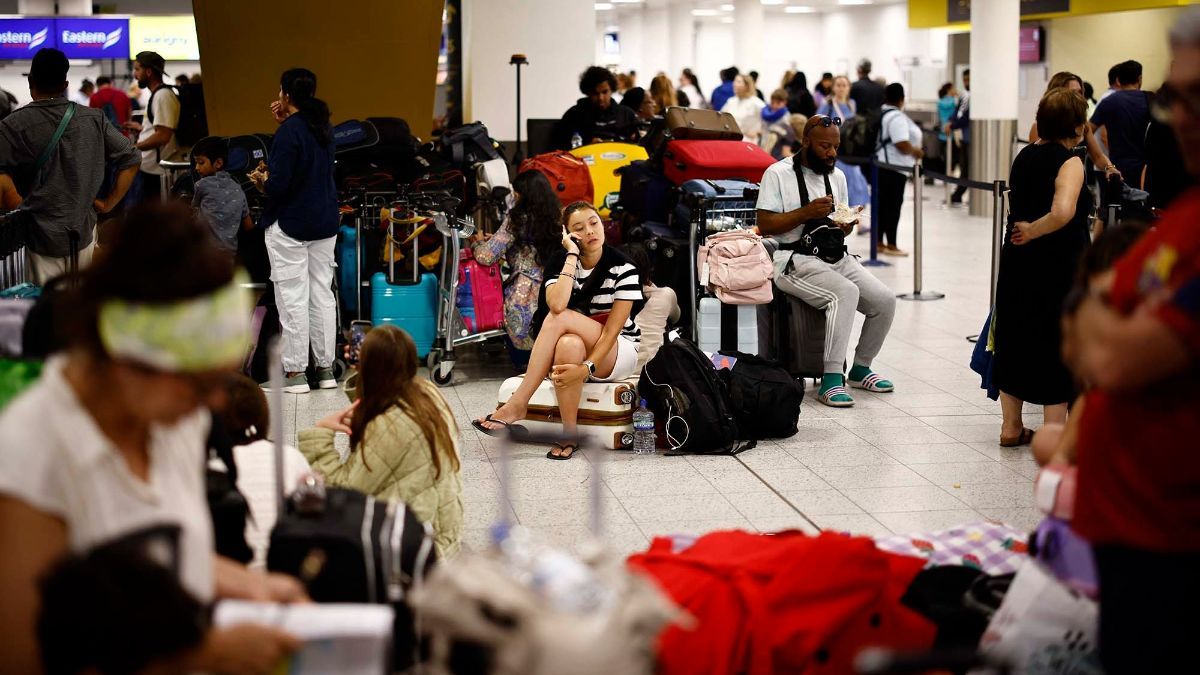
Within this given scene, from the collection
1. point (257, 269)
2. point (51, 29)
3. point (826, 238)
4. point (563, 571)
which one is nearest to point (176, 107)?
point (257, 269)

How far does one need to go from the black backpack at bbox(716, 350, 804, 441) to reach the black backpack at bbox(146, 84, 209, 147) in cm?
579

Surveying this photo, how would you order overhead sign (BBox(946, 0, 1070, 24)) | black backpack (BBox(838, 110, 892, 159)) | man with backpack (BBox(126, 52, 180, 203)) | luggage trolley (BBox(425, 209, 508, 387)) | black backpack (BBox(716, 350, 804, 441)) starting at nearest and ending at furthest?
black backpack (BBox(716, 350, 804, 441)), luggage trolley (BBox(425, 209, 508, 387)), man with backpack (BBox(126, 52, 180, 203)), black backpack (BBox(838, 110, 892, 159)), overhead sign (BBox(946, 0, 1070, 24))

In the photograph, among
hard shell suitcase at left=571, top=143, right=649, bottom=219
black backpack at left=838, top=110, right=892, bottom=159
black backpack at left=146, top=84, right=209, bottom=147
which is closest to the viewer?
hard shell suitcase at left=571, top=143, right=649, bottom=219

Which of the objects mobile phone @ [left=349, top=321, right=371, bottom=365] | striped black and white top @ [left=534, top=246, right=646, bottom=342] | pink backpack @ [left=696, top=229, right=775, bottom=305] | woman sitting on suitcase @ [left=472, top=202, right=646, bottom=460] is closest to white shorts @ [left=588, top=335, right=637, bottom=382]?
woman sitting on suitcase @ [left=472, top=202, right=646, bottom=460]

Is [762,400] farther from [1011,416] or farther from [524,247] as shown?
[524,247]

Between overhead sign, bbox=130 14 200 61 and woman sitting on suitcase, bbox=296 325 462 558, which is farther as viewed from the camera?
overhead sign, bbox=130 14 200 61

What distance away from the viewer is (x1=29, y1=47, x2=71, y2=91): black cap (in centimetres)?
630

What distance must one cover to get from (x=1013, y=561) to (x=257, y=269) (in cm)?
500

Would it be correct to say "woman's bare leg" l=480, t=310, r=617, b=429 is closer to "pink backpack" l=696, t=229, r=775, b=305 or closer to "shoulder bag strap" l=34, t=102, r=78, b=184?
"pink backpack" l=696, t=229, r=775, b=305

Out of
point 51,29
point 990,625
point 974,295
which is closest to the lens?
point 990,625

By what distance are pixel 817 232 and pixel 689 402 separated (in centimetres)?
149

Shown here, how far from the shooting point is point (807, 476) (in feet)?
18.7

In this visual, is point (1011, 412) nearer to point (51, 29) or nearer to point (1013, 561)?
point (1013, 561)

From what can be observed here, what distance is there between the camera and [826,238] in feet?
23.2
